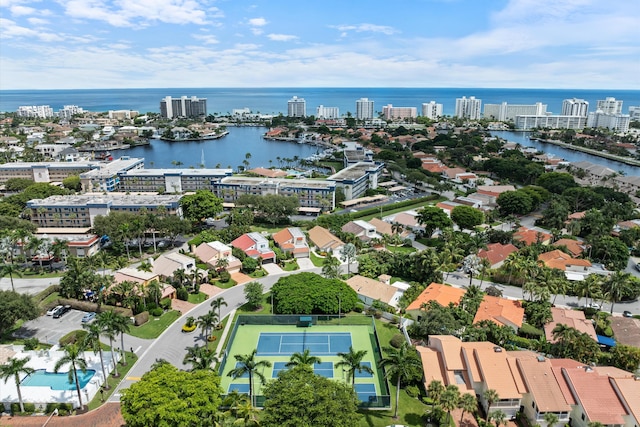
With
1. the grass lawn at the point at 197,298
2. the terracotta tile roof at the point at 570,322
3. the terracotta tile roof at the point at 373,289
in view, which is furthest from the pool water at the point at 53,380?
the terracotta tile roof at the point at 570,322

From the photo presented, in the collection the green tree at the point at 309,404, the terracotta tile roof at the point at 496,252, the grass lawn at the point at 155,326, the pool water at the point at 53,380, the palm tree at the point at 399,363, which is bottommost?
the grass lawn at the point at 155,326

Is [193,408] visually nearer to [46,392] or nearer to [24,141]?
[46,392]

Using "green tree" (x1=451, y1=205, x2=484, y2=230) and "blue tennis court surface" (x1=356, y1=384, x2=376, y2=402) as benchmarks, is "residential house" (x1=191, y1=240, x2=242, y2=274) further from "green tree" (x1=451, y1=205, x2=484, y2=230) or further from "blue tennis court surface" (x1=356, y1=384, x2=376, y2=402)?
"green tree" (x1=451, y1=205, x2=484, y2=230)

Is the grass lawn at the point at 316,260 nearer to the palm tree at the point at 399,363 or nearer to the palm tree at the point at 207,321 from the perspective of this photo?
the palm tree at the point at 207,321

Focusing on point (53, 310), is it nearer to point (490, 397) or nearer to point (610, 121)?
point (490, 397)

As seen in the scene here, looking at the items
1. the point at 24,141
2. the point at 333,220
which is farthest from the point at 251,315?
the point at 24,141

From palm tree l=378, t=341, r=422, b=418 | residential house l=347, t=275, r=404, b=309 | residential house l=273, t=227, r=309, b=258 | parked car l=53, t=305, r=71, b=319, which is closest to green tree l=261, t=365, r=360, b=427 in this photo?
palm tree l=378, t=341, r=422, b=418
